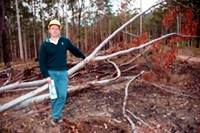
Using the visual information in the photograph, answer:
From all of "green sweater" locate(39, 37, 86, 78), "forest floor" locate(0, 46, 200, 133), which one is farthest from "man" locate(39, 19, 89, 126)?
"forest floor" locate(0, 46, 200, 133)

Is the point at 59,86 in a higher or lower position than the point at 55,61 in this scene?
lower

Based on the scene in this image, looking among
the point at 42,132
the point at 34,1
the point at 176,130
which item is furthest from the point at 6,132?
the point at 34,1

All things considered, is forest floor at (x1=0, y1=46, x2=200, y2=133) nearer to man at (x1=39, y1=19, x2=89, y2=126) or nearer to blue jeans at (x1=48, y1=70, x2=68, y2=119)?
blue jeans at (x1=48, y1=70, x2=68, y2=119)

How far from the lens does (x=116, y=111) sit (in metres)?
4.02

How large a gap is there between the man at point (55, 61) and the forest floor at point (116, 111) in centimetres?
54

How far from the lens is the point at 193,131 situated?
12.0 ft

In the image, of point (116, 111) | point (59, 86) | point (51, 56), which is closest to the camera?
point (51, 56)

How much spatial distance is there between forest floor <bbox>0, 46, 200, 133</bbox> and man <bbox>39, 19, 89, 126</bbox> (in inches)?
21.2

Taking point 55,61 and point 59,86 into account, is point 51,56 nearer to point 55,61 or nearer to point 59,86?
point 55,61

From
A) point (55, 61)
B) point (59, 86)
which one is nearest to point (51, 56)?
point (55, 61)

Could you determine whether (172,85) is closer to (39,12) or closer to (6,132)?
(6,132)

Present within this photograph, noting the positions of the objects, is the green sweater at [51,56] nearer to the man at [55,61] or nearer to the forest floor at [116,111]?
the man at [55,61]

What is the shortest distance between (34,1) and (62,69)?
21.6 meters

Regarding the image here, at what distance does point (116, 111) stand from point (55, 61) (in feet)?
5.95
